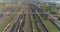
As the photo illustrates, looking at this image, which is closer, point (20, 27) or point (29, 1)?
point (20, 27)

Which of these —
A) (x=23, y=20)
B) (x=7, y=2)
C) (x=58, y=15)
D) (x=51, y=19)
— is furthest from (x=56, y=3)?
(x=7, y=2)

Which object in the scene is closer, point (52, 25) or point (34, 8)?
point (52, 25)

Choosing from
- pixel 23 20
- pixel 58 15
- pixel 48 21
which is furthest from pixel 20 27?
pixel 58 15

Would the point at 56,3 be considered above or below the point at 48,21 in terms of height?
above

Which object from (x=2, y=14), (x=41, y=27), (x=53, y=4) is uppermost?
(x=53, y=4)

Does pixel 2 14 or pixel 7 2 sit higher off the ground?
pixel 7 2

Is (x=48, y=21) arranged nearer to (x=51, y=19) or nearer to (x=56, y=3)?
(x=51, y=19)

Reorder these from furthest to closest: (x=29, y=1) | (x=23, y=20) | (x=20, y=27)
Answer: (x=29, y=1), (x=23, y=20), (x=20, y=27)

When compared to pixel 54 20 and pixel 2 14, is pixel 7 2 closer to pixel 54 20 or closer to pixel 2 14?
pixel 2 14

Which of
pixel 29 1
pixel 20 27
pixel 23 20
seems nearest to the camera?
pixel 20 27
